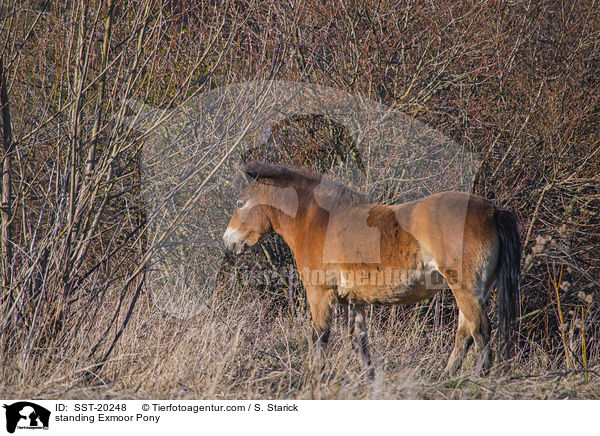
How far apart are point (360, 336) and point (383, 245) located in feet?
3.07

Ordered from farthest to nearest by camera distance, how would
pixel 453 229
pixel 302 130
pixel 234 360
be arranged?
pixel 302 130 → pixel 234 360 → pixel 453 229

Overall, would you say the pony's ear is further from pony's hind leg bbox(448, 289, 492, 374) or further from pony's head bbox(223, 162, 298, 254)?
pony's hind leg bbox(448, 289, 492, 374)

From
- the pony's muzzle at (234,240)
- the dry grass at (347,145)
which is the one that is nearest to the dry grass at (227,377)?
the dry grass at (347,145)

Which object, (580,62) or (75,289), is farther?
(580,62)

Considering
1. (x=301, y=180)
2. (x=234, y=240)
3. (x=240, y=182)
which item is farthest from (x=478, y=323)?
(x=240, y=182)

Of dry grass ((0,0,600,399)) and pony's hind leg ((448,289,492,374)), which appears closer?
pony's hind leg ((448,289,492,374))

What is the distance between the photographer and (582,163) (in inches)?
254

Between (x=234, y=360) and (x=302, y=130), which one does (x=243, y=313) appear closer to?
(x=234, y=360)

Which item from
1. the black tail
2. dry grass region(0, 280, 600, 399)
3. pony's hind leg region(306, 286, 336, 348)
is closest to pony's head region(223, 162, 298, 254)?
pony's hind leg region(306, 286, 336, 348)

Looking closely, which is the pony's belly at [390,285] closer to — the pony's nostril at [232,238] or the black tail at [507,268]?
the black tail at [507,268]

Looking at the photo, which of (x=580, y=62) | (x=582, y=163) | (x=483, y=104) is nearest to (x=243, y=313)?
(x=483, y=104)

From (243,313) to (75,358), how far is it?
8.04 feet
